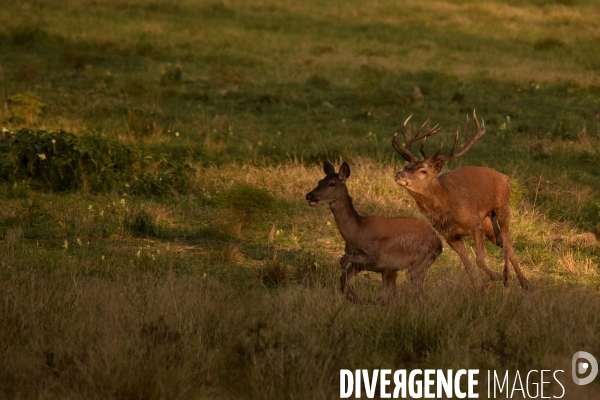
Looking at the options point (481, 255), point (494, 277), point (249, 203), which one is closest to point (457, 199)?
point (481, 255)

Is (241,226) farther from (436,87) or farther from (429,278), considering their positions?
(436,87)

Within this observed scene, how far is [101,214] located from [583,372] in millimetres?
5837

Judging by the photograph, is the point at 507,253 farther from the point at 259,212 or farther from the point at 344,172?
the point at 259,212

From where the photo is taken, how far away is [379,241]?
782 cm

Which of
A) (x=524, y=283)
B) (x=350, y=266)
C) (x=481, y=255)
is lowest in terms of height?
(x=524, y=283)

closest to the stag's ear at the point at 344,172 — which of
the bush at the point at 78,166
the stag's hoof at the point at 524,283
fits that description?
the stag's hoof at the point at 524,283

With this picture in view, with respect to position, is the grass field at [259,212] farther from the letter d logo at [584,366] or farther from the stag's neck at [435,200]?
the stag's neck at [435,200]

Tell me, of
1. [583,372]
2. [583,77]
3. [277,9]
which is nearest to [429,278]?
[583,372]

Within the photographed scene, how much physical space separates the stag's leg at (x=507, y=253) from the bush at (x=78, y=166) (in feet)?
13.4

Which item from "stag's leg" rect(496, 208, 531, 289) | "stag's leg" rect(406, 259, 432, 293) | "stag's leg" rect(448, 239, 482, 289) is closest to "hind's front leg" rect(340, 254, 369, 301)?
"stag's leg" rect(406, 259, 432, 293)

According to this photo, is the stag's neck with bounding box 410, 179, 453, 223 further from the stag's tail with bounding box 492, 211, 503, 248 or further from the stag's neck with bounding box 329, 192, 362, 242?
the stag's tail with bounding box 492, 211, 503, 248

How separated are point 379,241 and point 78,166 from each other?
15.6ft

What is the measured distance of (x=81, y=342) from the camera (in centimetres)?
594

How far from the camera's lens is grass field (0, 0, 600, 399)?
19.2 ft
